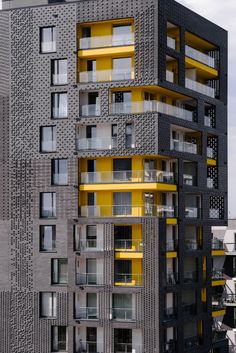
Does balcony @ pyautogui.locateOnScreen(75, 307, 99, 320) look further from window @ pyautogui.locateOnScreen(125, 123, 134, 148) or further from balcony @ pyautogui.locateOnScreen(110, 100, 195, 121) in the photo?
balcony @ pyautogui.locateOnScreen(110, 100, 195, 121)

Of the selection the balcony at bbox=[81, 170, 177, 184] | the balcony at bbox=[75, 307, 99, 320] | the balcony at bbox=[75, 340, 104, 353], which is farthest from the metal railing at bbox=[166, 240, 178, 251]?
the balcony at bbox=[75, 340, 104, 353]

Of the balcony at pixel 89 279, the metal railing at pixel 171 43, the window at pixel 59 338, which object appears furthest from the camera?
the metal railing at pixel 171 43

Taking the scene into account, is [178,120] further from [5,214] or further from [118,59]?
[5,214]

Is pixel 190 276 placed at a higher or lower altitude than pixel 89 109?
lower

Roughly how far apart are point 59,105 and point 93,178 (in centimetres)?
526

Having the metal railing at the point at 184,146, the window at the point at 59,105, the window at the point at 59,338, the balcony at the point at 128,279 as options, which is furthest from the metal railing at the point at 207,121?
the window at the point at 59,338

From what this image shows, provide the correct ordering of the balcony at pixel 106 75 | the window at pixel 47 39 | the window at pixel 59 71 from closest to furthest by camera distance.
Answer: the balcony at pixel 106 75 < the window at pixel 59 71 < the window at pixel 47 39

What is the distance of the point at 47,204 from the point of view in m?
61.0

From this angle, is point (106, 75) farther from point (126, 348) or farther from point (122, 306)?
point (126, 348)

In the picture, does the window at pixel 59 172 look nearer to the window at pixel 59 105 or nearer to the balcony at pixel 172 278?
the window at pixel 59 105

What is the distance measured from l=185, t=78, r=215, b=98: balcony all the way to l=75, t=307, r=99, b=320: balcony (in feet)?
53.4

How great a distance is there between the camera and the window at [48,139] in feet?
200

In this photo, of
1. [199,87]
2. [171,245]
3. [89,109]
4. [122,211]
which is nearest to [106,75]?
[89,109]

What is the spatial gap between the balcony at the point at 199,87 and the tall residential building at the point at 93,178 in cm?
143
